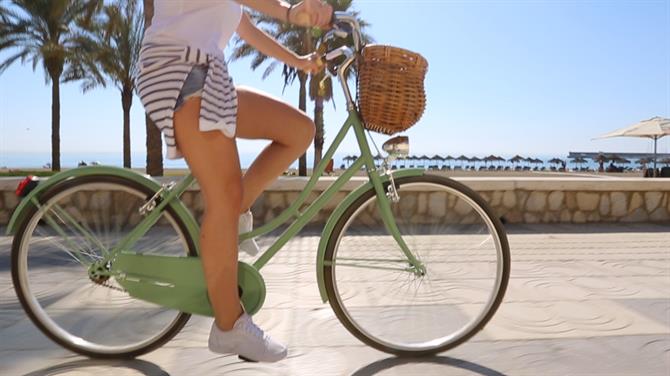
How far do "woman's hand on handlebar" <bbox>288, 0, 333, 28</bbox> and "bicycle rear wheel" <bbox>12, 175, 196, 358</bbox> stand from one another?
84 cm

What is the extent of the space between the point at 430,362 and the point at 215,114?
1248 mm

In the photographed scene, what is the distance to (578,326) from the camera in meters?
2.58

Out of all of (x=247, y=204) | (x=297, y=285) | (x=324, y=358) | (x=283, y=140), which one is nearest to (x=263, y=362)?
(x=324, y=358)

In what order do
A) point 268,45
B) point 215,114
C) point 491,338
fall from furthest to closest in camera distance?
1. point 491,338
2. point 268,45
3. point 215,114

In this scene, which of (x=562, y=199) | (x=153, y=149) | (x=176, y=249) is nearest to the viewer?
(x=176, y=249)

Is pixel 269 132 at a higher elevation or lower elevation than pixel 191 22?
lower

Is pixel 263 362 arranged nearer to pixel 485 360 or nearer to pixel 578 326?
pixel 485 360

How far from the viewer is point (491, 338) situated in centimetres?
242

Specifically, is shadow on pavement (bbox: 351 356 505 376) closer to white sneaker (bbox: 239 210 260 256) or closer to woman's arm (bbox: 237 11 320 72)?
white sneaker (bbox: 239 210 260 256)

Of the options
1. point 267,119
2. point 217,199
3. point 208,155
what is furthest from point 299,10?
point 217,199

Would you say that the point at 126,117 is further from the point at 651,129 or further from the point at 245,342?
the point at 245,342

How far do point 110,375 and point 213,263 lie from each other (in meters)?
0.59

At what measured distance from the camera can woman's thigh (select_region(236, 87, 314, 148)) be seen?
6.45 ft

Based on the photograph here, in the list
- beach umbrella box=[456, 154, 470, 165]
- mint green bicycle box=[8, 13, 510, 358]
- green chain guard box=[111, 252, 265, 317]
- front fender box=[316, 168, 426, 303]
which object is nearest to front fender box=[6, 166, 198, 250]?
mint green bicycle box=[8, 13, 510, 358]
